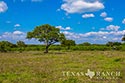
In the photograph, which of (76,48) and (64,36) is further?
(76,48)

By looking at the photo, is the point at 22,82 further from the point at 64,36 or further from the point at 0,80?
the point at 64,36

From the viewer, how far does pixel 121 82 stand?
1864cm

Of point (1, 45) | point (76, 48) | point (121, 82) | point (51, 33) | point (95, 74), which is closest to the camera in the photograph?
point (121, 82)

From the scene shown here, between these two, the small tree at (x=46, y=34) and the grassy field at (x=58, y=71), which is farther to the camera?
the small tree at (x=46, y=34)

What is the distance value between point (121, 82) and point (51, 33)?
6172cm

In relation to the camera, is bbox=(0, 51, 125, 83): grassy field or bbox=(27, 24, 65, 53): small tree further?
bbox=(27, 24, 65, 53): small tree

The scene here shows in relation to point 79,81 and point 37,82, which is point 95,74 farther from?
point 37,82

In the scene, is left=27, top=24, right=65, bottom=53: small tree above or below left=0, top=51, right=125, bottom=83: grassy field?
above

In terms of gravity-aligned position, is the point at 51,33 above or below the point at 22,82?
above

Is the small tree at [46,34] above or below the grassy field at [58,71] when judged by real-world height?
above

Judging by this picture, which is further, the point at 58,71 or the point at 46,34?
the point at 46,34

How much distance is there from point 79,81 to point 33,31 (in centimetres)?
6503

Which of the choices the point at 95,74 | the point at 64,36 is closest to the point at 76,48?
the point at 64,36

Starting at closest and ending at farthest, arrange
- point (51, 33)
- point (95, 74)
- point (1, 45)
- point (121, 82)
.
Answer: point (121, 82)
point (95, 74)
point (51, 33)
point (1, 45)
